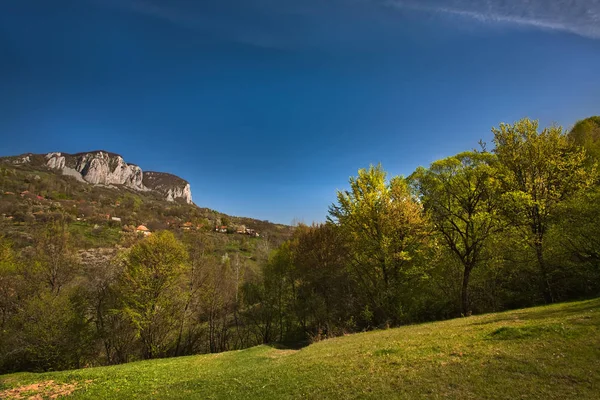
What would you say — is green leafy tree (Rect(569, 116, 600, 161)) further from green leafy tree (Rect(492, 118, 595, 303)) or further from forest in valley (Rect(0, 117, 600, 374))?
green leafy tree (Rect(492, 118, 595, 303))

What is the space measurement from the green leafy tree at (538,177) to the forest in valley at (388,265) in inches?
4.1

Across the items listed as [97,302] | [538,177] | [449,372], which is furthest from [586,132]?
[97,302]

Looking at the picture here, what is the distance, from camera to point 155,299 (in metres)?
30.9

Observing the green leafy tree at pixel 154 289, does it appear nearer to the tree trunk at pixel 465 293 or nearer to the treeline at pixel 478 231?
the treeline at pixel 478 231

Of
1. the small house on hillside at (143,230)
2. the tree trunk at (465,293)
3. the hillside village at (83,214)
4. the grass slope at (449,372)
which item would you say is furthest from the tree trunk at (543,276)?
the small house on hillside at (143,230)

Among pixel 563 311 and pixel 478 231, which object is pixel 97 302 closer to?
pixel 478 231

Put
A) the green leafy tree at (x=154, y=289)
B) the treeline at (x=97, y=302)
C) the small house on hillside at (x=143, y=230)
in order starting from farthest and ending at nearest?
the small house on hillside at (x=143, y=230) → the green leafy tree at (x=154, y=289) → the treeline at (x=97, y=302)

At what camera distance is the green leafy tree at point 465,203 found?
24.3 metres

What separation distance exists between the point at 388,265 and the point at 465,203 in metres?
9.29

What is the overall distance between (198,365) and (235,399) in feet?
47.4

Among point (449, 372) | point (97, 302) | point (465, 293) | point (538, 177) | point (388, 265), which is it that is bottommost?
point (465, 293)

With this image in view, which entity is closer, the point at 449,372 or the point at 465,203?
the point at 449,372

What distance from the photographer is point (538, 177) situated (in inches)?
952

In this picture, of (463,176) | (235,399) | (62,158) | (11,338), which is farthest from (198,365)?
(62,158)
